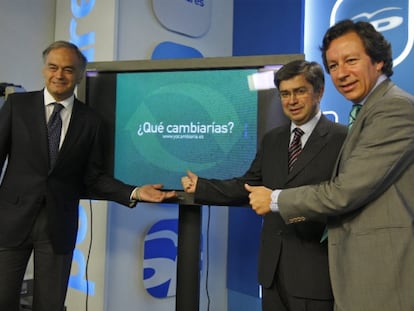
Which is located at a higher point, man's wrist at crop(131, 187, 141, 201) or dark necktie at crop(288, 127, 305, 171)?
dark necktie at crop(288, 127, 305, 171)

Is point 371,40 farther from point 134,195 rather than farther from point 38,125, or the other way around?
point 38,125

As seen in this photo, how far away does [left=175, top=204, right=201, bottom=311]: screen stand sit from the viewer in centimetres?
212

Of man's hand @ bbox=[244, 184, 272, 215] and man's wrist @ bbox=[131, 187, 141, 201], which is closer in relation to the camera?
man's hand @ bbox=[244, 184, 272, 215]

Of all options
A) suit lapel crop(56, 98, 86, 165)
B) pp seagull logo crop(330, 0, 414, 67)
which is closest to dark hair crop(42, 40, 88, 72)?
Result: suit lapel crop(56, 98, 86, 165)

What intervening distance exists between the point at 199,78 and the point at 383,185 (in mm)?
1192

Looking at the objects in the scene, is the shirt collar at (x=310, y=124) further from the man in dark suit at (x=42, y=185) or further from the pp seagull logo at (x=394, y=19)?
the pp seagull logo at (x=394, y=19)

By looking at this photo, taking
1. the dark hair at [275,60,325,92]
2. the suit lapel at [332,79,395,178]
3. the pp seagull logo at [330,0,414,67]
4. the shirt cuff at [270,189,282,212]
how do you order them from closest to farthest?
the suit lapel at [332,79,395,178], the shirt cuff at [270,189,282,212], the dark hair at [275,60,325,92], the pp seagull logo at [330,0,414,67]

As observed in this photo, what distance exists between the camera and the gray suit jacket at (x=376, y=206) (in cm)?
121

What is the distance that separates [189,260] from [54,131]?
3.12ft

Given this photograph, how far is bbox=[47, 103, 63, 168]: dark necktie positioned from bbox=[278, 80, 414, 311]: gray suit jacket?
1.21 meters

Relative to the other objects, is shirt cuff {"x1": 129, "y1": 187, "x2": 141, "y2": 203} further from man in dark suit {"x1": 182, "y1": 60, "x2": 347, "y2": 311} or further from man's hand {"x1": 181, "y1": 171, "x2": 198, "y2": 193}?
man in dark suit {"x1": 182, "y1": 60, "x2": 347, "y2": 311}

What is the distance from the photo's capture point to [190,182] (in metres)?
2.02

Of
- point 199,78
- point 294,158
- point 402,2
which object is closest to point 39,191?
point 199,78

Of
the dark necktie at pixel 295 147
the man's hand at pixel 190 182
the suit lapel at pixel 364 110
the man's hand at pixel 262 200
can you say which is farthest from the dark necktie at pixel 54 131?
the suit lapel at pixel 364 110
